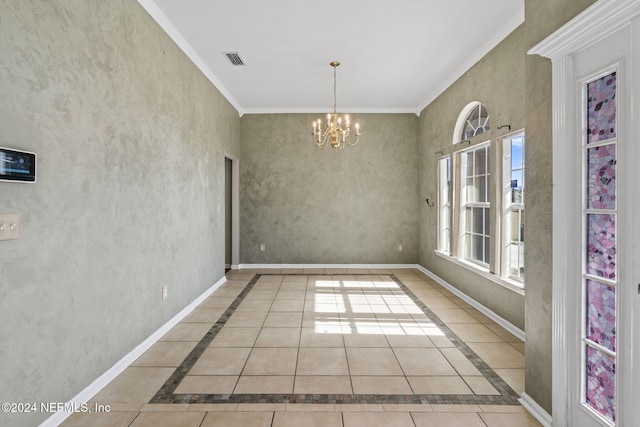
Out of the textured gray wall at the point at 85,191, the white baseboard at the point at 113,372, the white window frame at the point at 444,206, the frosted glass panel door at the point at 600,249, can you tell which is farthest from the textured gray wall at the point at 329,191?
the frosted glass panel door at the point at 600,249

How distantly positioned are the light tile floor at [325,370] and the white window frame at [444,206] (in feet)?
4.23

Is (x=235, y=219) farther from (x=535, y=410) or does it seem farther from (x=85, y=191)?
(x=535, y=410)

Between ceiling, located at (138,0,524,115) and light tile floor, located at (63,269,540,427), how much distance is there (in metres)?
2.93

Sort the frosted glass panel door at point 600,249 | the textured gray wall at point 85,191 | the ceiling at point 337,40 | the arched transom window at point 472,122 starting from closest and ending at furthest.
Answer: the frosted glass panel door at point 600,249
the textured gray wall at point 85,191
the ceiling at point 337,40
the arched transom window at point 472,122

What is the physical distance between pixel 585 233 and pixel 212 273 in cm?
432

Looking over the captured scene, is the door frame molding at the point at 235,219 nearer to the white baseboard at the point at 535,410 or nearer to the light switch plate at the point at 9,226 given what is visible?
the light switch plate at the point at 9,226

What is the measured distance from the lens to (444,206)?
215 inches

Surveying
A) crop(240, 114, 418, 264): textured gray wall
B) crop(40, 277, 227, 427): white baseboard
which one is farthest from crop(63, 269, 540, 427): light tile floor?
crop(240, 114, 418, 264): textured gray wall

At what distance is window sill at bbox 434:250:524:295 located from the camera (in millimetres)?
3291

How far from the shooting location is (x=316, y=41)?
3.69 m

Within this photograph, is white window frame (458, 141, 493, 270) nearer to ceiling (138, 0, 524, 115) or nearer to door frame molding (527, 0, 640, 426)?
ceiling (138, 0, 524, 115)

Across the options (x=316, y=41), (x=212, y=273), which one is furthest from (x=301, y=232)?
(x=316, y=41)

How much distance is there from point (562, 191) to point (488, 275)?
7.23 ft

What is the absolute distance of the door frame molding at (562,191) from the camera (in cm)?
177
